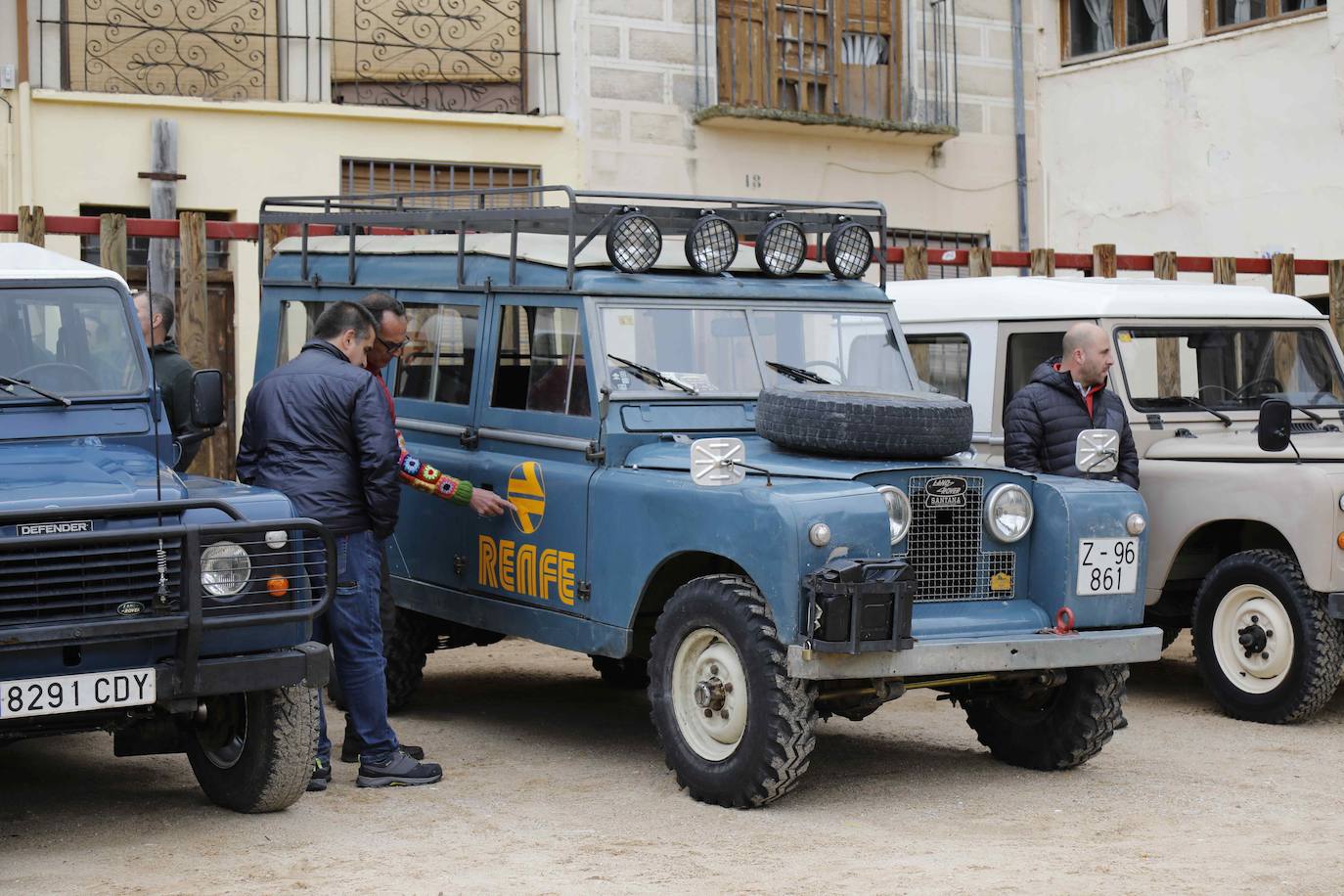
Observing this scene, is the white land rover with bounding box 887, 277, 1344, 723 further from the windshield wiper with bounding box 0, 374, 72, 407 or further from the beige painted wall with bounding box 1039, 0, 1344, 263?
the beige painted wall with bounding box 1039, 0, 1344, 263

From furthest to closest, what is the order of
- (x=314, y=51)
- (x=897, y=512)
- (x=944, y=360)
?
1. (x=314, y=51)
2. (x=944, y=360)
3. (x=897, y=512)

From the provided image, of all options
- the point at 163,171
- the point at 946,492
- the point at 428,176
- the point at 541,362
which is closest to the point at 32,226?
the point at 541,362

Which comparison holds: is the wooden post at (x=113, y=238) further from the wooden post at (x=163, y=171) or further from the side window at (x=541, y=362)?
the wooden post at (x=163, y=171)

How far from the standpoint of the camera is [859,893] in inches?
229

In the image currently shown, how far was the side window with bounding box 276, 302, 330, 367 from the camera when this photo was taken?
31.7 feet

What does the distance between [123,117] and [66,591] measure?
32.8 ft

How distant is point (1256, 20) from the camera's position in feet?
57.1

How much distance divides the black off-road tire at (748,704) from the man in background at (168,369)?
6.84ft

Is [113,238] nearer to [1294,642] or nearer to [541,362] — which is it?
[541,362]

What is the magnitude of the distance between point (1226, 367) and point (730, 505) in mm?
3902

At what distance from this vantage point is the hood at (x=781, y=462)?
7.07 meters

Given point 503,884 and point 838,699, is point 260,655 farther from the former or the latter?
point 838,699

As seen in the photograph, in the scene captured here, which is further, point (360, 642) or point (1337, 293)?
point (1337, 293)

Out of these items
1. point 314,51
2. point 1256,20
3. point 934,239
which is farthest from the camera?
point 934,239
